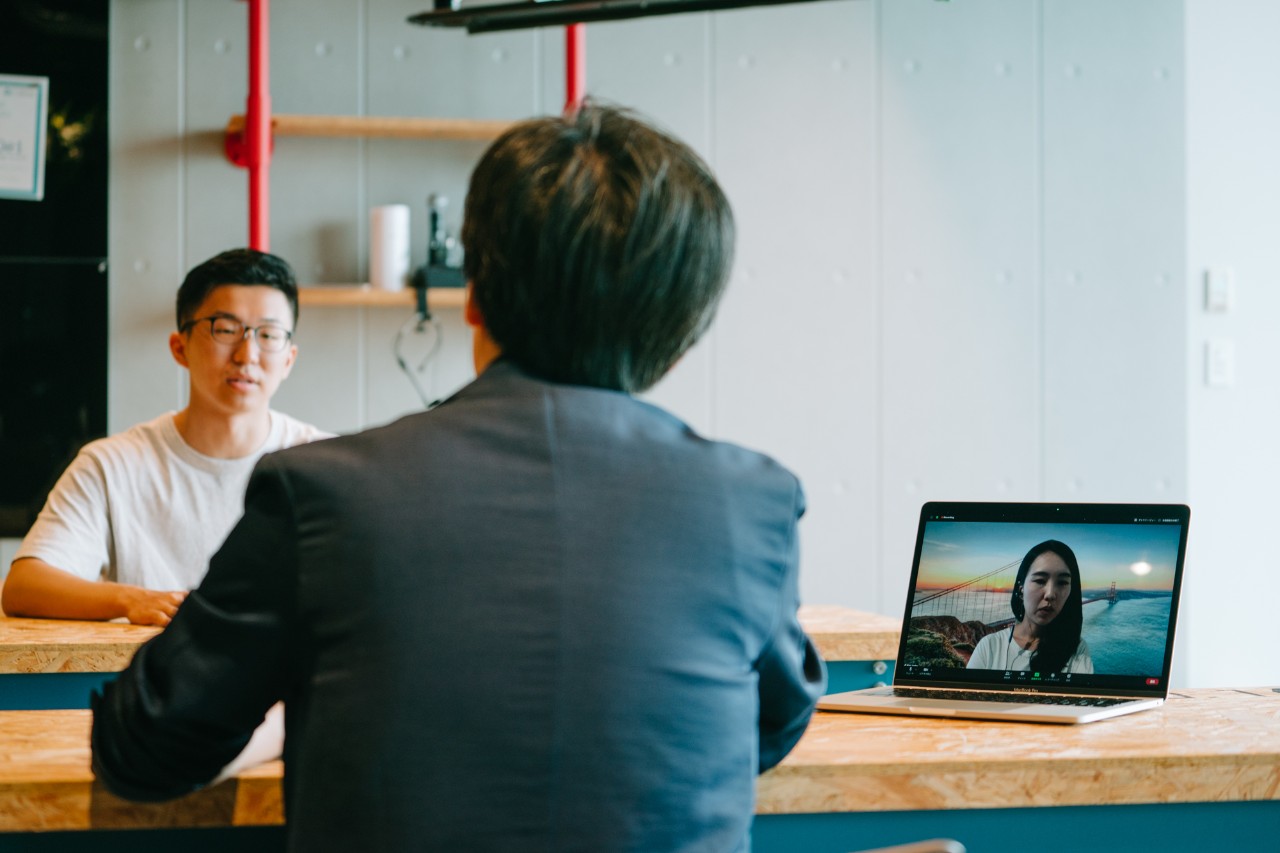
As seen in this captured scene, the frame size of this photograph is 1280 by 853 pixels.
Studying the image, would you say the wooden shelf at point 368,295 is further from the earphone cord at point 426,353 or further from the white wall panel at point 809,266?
the white wall panel at point 809,266

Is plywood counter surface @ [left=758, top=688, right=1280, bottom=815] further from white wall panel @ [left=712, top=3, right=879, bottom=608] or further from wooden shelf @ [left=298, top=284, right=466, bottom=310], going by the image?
white wall panel @ [left=712, top=3, right=879, bottom=608]

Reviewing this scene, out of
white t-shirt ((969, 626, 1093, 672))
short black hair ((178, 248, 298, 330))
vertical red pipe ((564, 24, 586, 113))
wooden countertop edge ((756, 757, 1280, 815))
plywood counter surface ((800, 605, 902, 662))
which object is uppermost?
vertical red pipe ((564, 24, 586, 113))

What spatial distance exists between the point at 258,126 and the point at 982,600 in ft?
7.78

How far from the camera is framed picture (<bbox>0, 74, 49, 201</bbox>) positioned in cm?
336

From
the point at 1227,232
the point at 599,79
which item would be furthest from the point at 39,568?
the point at 1227,232

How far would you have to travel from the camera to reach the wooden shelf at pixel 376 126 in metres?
3.29

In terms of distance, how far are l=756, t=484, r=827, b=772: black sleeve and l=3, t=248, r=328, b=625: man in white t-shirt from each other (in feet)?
5.24

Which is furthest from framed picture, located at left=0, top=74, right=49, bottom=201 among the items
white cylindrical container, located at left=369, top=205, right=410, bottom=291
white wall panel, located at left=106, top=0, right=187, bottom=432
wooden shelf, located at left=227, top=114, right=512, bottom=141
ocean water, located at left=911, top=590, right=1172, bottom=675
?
ocean water, located at left=911, top=590, right=1172, bottom=675

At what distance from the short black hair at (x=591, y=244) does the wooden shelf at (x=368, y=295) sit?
7.82ft

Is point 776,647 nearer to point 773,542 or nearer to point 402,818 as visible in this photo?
point 773,542

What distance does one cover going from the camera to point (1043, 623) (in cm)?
147

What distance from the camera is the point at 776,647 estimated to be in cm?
96

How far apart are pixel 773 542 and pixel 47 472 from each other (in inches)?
115

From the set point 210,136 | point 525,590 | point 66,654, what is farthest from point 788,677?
point 210,136
